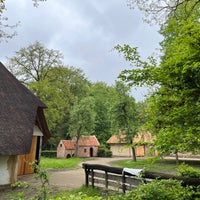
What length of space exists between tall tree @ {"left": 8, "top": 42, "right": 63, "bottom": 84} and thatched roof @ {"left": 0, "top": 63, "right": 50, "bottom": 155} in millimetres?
15356

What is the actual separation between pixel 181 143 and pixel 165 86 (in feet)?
3.25

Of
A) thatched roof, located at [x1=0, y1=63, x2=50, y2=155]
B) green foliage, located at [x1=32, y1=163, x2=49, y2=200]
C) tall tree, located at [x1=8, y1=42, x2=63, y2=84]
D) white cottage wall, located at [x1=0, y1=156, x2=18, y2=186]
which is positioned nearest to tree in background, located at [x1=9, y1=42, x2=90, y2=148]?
tall tree, located at [x1=8, y1=42, x2=63, y2=84]

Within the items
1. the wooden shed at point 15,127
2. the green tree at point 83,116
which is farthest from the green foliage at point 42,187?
the green tree at point 83,116

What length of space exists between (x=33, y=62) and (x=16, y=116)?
18.8m

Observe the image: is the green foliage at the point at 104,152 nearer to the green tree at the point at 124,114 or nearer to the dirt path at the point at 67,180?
the green tree at the point at 124,114

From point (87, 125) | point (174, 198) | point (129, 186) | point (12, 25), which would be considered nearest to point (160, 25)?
point (12, 25)

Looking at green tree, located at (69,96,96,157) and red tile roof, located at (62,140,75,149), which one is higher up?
green tree, located at (69,96,96,157)

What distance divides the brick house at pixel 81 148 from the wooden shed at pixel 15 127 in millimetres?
22078

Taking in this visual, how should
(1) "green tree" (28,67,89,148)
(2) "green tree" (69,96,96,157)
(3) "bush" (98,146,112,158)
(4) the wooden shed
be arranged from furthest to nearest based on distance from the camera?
1. (3) "bush" (98,146,112,158)
2. (2) "green tree" (69,96,96,157)
3. (1) "green tree" (28,67,89,148)
4. (4) the wooden shed

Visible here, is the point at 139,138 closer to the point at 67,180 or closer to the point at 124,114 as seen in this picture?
the point at 124,114

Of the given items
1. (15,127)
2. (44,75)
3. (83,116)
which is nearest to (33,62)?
(44,75)

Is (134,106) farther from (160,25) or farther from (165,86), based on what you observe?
(165,86)

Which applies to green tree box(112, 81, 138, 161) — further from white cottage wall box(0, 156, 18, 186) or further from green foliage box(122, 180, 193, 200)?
green foliage box(122, 180, 193, 200)

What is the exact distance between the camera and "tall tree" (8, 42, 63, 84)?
89.6ft
